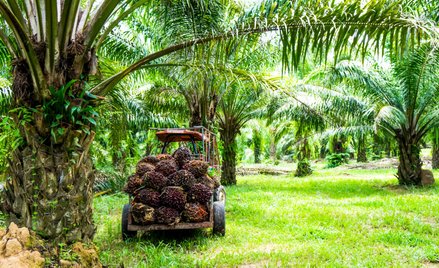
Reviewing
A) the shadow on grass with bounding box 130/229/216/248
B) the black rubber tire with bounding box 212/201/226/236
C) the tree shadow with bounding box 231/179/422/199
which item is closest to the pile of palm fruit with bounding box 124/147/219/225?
the black rubber tire with bounding box 212/201/226/236

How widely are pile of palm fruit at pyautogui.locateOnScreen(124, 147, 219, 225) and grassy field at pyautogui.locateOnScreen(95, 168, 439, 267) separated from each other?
40 cm

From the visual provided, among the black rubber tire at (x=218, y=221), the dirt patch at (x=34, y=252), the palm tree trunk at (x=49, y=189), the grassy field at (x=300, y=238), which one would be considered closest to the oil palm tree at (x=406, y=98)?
the grassy field at (x=300, y=238)

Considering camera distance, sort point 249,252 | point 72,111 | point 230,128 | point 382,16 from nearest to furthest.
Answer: point 72,111 → point 382,16 → point 249,252 → point 230,128

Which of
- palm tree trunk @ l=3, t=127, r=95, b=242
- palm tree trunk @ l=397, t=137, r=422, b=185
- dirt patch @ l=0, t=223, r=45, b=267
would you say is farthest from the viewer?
palm tree trunk @ l=397, t=137, r=422, b=185

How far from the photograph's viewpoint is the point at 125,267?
14.0ft

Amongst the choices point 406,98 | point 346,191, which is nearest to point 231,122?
point 346,191

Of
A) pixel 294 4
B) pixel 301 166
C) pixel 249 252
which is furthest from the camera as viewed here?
pixel 301 166

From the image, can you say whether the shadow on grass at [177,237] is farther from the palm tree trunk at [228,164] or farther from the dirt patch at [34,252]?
the palm tree trunk at [228,164]

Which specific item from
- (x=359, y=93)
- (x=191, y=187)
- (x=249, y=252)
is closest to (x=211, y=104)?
(x=359, y=93)

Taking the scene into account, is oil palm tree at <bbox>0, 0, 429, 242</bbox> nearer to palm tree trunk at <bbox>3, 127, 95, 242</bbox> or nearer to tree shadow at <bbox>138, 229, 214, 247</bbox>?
palm tree trunk at <bbox>3, 127, 95, 242</bbox>

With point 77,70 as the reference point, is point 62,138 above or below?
below

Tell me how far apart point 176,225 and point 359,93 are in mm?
8739

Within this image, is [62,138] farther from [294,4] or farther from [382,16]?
[382,16]

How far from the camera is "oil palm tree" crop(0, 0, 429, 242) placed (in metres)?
3.51
